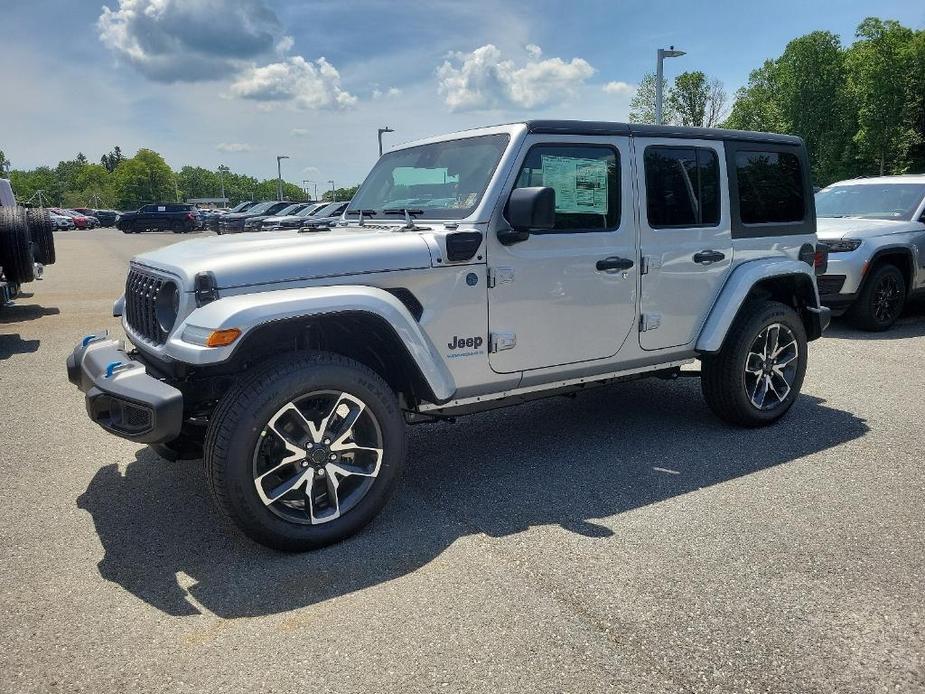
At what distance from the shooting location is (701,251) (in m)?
4.59

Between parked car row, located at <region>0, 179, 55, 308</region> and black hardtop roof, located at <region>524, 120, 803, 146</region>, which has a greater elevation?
black hardtop roof, located at <region>524, 120, 803, 146</region>

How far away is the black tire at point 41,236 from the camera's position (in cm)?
962

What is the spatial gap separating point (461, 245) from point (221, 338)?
129cm

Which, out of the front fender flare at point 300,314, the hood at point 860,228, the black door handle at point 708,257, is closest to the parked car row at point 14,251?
the front fender flare at point 300,314

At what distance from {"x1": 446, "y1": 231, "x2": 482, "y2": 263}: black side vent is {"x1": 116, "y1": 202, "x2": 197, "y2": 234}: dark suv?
1577 inches

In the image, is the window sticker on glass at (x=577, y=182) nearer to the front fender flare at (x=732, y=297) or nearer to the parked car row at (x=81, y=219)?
the front fender flare at (x=732, y=297)

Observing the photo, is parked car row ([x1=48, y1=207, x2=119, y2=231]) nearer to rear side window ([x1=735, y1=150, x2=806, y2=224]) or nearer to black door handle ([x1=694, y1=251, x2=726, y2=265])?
rear side window ([x1=735, y1=150, x2=806, y2=224])

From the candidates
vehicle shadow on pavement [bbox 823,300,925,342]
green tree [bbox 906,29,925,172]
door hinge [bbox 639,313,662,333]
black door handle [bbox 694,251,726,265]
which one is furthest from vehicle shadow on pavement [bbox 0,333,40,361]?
green tree [bbox 906,29,925,172]

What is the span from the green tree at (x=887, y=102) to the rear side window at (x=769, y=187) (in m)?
41.3

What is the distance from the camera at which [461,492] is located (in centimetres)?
399

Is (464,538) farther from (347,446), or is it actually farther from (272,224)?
(272,224)

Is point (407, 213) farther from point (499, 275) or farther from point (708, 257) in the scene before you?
point (708, 257)

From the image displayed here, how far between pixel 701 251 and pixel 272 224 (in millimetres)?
20209

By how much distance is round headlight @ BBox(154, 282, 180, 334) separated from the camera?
341 centimetres
